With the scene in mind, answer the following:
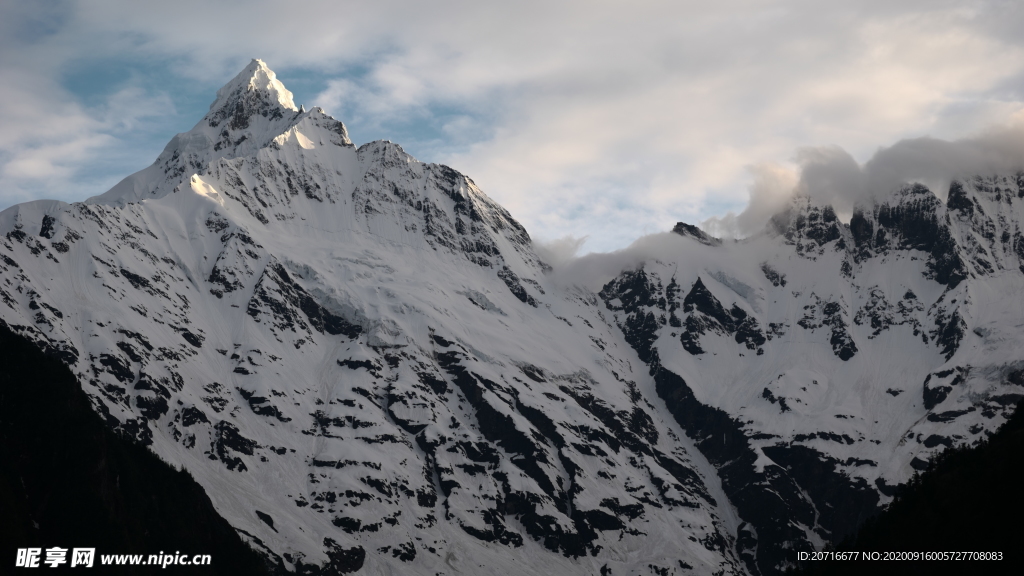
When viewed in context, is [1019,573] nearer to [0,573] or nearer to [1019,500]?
[1019,500]

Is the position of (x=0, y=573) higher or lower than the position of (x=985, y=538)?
higher

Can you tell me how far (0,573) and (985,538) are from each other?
161m

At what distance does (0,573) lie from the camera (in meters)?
200

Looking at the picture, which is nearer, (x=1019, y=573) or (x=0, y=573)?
(x=1019, y=573)

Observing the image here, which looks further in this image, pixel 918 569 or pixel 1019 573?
pixel 918 569

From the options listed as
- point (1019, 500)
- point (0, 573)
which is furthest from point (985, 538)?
point (0, 573)

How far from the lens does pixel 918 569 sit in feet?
650

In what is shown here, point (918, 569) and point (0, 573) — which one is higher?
point (0, 573)

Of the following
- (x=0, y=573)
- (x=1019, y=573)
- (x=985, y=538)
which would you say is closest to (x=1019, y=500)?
(x=985, y=538)

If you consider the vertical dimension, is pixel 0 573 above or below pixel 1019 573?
above

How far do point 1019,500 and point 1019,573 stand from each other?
21449 mm

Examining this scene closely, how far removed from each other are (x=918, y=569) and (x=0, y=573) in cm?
15019

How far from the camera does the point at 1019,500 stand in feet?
655

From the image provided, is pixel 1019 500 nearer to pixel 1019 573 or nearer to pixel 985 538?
pixel 985 538
